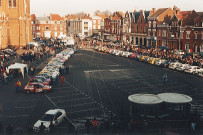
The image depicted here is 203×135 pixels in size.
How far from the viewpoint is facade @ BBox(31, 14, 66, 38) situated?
117894mm

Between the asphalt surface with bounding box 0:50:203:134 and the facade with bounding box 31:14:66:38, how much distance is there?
264ft

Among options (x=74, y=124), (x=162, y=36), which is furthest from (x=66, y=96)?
(x=162, y=36)

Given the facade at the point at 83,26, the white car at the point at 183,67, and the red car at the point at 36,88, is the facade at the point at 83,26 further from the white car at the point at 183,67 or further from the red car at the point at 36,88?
the red car at the point at 36,88

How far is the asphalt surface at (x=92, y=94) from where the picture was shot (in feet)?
68.8

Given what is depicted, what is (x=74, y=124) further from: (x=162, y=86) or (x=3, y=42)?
(x=3, y=42)

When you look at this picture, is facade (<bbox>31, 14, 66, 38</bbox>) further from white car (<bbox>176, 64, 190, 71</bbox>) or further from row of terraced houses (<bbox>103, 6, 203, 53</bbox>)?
white car (<bbox>176, 64, 190, 71</bbox>)

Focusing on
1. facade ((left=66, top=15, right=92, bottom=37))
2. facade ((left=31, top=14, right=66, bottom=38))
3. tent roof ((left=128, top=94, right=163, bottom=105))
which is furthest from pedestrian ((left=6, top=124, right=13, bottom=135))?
facade ((left=66, top=15, right=92, bottom=37))

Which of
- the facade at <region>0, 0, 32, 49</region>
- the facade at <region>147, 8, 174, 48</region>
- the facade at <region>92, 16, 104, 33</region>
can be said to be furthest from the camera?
the facade at <region>92, 16, 104, 33</region>

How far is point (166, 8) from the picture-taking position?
70.7 metres

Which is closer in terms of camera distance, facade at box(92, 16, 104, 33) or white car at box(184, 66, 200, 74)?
white car at box(184, 66, 200, 74)

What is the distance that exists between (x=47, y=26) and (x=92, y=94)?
96.9 m

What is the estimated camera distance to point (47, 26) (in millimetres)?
119000

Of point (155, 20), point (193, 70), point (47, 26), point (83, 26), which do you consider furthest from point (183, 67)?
point (83, 26)

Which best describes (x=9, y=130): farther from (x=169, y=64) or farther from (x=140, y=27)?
(x=140, y=27)
